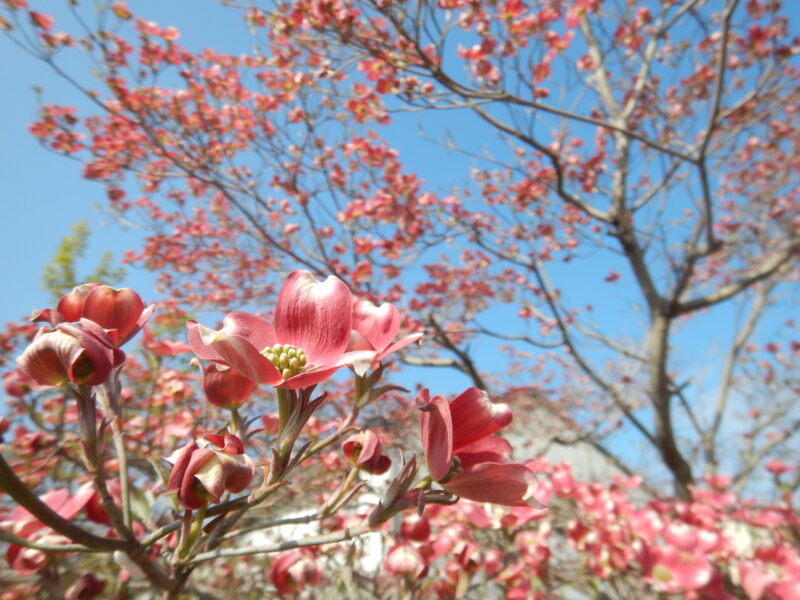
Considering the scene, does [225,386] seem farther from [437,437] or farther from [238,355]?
[437,437]

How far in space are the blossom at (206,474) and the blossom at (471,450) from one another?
0.17m

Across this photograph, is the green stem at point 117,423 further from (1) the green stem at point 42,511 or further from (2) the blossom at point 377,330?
(2) the blossom at point 377,330

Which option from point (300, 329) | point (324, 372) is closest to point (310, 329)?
point (300, 329)

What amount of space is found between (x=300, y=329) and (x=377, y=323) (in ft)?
0.28

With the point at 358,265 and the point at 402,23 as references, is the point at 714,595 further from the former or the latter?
the point at 358,265

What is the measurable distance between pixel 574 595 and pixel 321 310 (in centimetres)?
578

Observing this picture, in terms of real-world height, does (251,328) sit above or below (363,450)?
above

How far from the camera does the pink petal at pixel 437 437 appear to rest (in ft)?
1.48

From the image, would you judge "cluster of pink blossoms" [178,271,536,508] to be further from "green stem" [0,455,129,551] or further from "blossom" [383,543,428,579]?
"blossom" [383,543,428,579]

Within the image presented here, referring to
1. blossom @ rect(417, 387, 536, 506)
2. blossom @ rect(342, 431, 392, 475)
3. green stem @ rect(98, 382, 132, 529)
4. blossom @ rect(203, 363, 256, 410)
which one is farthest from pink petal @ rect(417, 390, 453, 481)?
green stem @ rect(98, 382, 132, 529)

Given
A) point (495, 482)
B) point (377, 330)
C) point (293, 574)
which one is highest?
point (377, 330)

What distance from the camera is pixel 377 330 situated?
544mm

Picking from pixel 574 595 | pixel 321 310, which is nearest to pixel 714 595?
pixel 321 310

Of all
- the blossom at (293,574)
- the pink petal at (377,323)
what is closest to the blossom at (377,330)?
the pink petal at (377,323)
